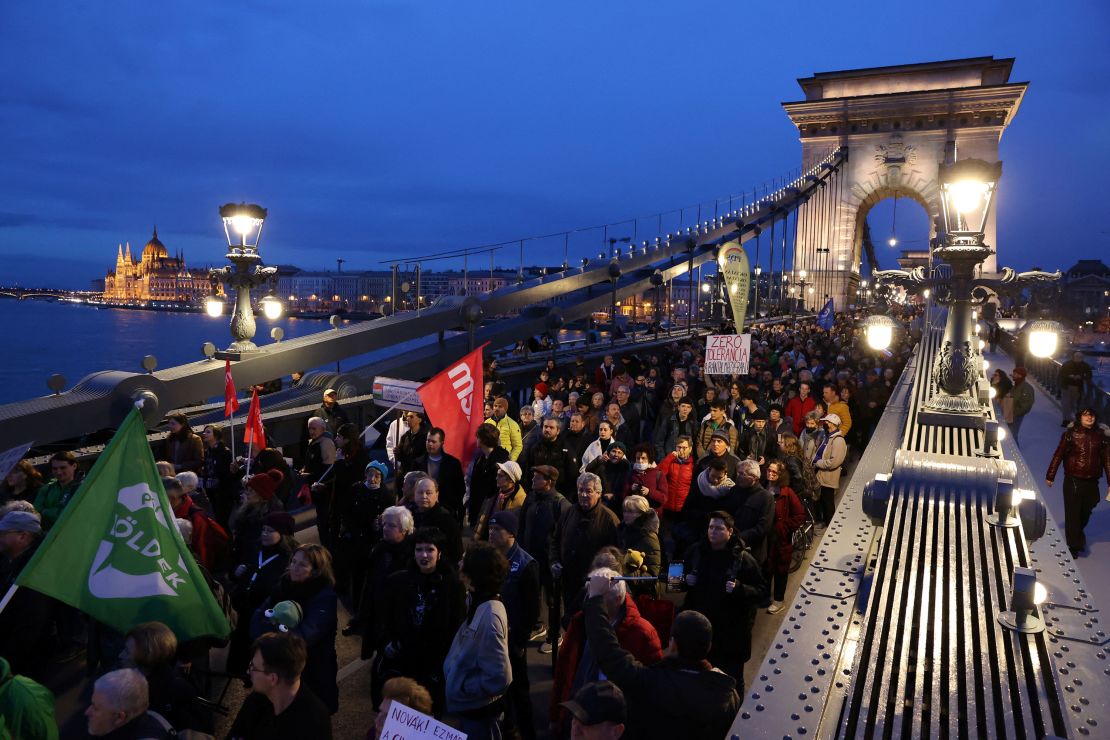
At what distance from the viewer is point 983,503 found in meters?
4.54

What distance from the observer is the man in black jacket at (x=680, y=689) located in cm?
Answer: 328

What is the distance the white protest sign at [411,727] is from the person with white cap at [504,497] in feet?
10.7

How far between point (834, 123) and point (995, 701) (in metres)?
59.0

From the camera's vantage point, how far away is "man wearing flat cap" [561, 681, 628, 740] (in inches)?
116

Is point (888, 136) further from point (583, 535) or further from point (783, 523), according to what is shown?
point (583, 535)

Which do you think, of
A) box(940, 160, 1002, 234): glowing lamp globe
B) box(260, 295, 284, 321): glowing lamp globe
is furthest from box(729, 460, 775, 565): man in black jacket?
box(260, 295, 284, 321): glowing lamp globe

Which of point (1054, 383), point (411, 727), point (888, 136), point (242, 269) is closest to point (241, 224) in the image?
point (242, 269)

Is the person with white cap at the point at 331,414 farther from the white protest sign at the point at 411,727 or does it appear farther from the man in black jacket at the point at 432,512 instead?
the white protest sign at the point at 411,727

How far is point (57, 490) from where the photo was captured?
21.0ft

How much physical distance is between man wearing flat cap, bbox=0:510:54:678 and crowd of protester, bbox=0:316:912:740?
0.01 meters

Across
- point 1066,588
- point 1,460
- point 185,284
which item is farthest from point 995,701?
point 185,284

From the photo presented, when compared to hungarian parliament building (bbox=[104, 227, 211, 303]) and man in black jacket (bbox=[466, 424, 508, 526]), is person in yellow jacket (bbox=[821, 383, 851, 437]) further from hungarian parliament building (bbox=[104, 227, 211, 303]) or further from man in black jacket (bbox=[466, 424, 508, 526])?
hungarian parliament building (bbox=[104, 227, 211, 303])

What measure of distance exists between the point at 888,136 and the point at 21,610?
58763 millimetres

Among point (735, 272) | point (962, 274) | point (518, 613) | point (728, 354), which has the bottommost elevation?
point (518, 613)
